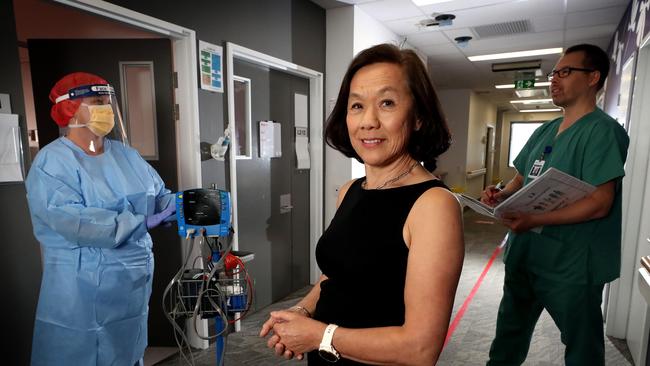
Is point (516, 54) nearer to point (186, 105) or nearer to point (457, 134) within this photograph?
point (457, 134)

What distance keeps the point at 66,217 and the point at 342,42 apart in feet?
9.03

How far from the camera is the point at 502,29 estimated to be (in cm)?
393

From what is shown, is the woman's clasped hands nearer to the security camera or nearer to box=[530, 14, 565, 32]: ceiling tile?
box=[530, 14, 565, 32]: ceiling tile

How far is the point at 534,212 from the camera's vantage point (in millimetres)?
1601

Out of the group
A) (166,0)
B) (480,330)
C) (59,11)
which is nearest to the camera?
(166,0)

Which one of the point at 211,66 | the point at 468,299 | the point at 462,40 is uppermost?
Result: the point at 462,40

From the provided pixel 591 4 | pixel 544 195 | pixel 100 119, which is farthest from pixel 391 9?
pixel 100 119

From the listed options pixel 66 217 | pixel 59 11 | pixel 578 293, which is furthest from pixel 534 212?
pixel 59 11

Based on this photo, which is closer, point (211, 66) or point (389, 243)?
point (389, 243)

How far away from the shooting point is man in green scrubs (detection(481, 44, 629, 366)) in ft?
4.96

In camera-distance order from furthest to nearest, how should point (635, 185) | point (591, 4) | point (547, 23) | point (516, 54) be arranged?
1. point (516, 54)
2. point (547, 23)
3. point (591, 4)
4. point (635, 185)

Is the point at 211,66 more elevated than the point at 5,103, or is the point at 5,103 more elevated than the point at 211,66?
the point at 211,66

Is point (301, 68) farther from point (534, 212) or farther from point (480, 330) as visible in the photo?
point (480, 330)

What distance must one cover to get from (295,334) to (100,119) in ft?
4.29
